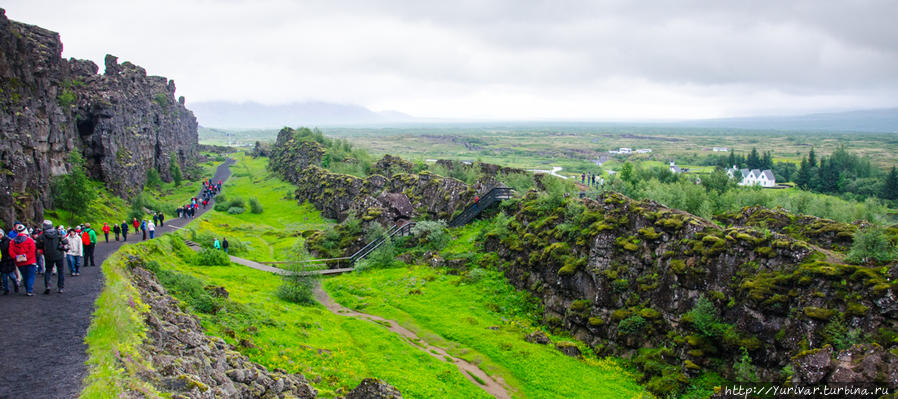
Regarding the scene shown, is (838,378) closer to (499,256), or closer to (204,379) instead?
(204,379)

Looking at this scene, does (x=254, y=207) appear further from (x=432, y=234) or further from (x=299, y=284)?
(x=299, y=284)

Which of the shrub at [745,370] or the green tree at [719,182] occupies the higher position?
the green tree at [719,182]

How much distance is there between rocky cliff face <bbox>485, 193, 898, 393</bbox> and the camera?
21438 millimetres

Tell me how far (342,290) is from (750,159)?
171085 mm

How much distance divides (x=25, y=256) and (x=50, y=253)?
167cm

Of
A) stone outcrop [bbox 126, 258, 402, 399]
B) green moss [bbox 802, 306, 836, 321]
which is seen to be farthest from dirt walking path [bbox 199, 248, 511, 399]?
green moss [bbox 802, 306, 836, 321]

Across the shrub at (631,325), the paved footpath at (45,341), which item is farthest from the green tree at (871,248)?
the paved footpath at (45,341)

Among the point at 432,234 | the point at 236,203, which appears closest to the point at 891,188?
the point at 432,234

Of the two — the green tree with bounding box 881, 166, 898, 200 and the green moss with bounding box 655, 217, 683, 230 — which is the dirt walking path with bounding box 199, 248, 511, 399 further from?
the green tree with bounding box 881, 166, 898, 200

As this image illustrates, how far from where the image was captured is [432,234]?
56.8 meters

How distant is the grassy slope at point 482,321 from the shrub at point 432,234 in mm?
1905

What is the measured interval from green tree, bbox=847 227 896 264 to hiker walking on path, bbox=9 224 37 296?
41.7 m

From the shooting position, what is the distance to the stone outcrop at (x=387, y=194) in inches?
2581

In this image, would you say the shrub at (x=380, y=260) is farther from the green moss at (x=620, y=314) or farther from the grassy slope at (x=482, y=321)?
the green moss at (x=620, y=314)
